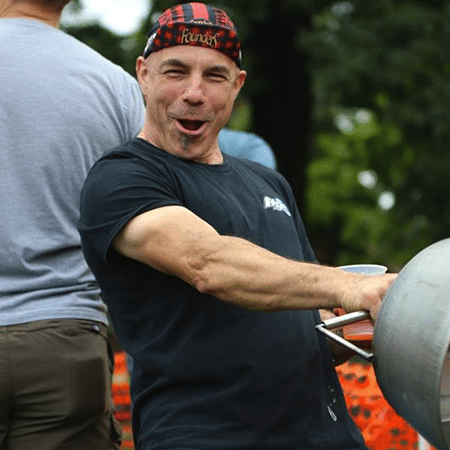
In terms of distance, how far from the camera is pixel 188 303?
257cm

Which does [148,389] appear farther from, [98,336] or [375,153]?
[375,153]

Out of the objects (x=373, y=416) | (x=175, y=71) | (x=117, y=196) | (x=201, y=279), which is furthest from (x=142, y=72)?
(x=373, y=416)

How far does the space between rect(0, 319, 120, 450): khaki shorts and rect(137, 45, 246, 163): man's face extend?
0.65m

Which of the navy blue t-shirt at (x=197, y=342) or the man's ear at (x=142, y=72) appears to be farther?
the man's ear at (x=142, y=72)

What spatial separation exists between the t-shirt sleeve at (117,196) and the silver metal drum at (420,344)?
0.64m

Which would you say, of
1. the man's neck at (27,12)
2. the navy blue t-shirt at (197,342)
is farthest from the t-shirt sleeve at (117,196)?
the man's neck at (27,12)

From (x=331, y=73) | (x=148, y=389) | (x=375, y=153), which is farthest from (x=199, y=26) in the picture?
(x=375, y=153)

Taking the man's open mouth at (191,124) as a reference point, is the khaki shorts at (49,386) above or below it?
below

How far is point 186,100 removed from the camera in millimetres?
2754

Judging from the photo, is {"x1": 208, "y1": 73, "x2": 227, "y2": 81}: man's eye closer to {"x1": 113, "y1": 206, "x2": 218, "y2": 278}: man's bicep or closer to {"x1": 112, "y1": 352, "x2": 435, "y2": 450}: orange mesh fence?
{"x1": 113, "y1": 206, "x2": 218, "y2": 278}: man's bicep

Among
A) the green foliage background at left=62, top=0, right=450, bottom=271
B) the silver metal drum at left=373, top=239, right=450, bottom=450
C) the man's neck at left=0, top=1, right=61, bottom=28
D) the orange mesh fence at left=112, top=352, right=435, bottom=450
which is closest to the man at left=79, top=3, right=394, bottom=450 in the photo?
the silver metal drum at left=373, top=239, right=450, bottom=450

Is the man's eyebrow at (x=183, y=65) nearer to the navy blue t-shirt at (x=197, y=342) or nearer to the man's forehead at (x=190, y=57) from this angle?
the man's forehead at (x=190, y=57)

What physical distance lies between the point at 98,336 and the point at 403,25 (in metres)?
13.4

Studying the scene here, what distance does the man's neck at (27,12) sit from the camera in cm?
330
